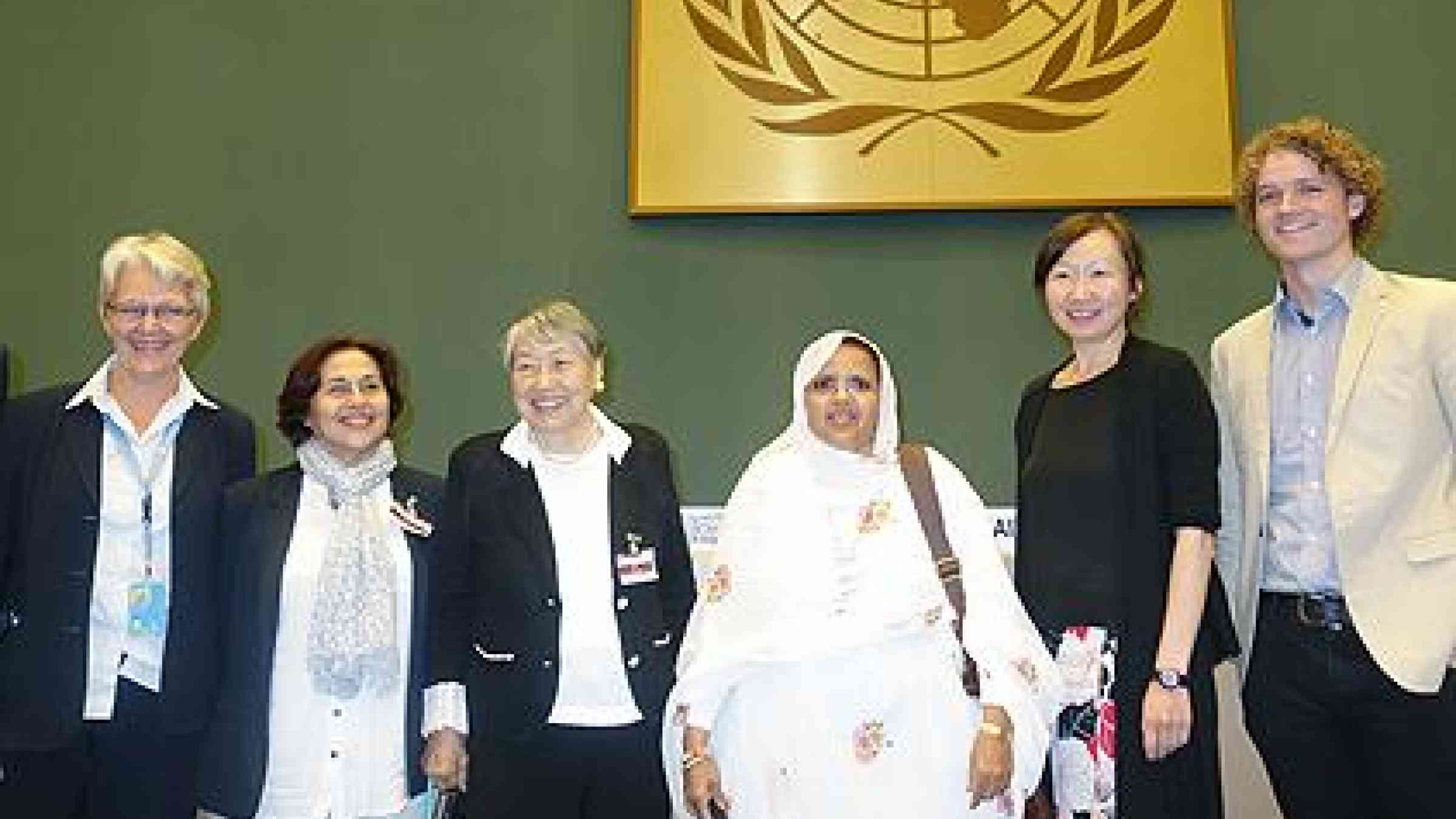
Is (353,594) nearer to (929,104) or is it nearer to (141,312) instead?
(141,312)

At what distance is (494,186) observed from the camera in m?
3.96

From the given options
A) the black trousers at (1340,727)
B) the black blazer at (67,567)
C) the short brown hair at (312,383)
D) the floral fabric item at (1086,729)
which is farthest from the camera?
the short brown hair at (312,383)

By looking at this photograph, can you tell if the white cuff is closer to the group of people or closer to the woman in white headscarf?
the group of people

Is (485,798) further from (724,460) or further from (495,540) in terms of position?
(724,460)

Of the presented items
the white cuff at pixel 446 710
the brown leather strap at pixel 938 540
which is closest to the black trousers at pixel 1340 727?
the brown leather strap at pixel 938 540

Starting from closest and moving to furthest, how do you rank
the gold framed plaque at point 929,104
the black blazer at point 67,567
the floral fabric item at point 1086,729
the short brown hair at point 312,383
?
the floral fabric item at point 1086,729
the black blazer at point 67,567
the short brown hair at point 312,383
the gold framed plaque at point 929,104

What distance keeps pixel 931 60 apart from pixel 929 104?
13 centimetres

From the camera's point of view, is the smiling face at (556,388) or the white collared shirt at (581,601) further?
the smiling face at (556,388)

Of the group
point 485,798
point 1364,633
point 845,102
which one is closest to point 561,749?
point 485,798

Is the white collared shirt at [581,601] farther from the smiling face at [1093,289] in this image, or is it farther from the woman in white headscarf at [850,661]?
the smiling face at [1093,289]

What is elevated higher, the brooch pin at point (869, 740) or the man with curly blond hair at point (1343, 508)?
the man with curly blond hair at point (1343, 508)

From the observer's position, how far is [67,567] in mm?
2207

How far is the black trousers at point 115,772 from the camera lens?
2.18m

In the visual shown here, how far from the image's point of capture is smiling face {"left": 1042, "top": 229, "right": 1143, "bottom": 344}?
7.29 ft
